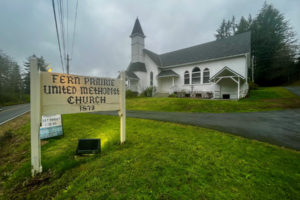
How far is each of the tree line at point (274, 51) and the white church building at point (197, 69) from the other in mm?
19873

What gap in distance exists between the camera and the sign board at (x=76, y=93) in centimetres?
233

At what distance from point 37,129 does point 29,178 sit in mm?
814

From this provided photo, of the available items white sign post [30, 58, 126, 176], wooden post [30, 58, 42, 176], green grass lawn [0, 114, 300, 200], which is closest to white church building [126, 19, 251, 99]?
green grass lawn [0, 114, 300, 200]

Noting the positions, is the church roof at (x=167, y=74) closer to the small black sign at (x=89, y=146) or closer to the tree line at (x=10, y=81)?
the small black sign at (x=89, y=146)

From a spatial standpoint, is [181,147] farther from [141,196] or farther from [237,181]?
[141,196]

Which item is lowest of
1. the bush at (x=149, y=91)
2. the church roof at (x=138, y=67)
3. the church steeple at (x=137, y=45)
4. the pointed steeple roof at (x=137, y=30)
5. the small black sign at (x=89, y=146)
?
the small black sign at (x=89, y=146)

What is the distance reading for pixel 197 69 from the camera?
17641mm

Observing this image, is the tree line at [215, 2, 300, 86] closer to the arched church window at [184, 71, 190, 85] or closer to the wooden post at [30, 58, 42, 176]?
the arched church window at [184, 71, 190, 85]

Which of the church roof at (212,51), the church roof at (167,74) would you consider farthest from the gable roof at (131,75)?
the church roof at (212,51)

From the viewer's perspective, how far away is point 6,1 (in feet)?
21.4

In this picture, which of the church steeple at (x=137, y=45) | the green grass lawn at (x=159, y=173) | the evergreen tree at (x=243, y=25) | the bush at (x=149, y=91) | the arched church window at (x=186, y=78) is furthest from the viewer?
the evergreen tree at (x=243, y=25)

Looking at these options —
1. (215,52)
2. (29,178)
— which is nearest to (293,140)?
(29,178)

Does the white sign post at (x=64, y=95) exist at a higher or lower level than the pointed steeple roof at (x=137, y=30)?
lower

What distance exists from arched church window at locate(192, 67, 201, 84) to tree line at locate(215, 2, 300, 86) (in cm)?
2528
